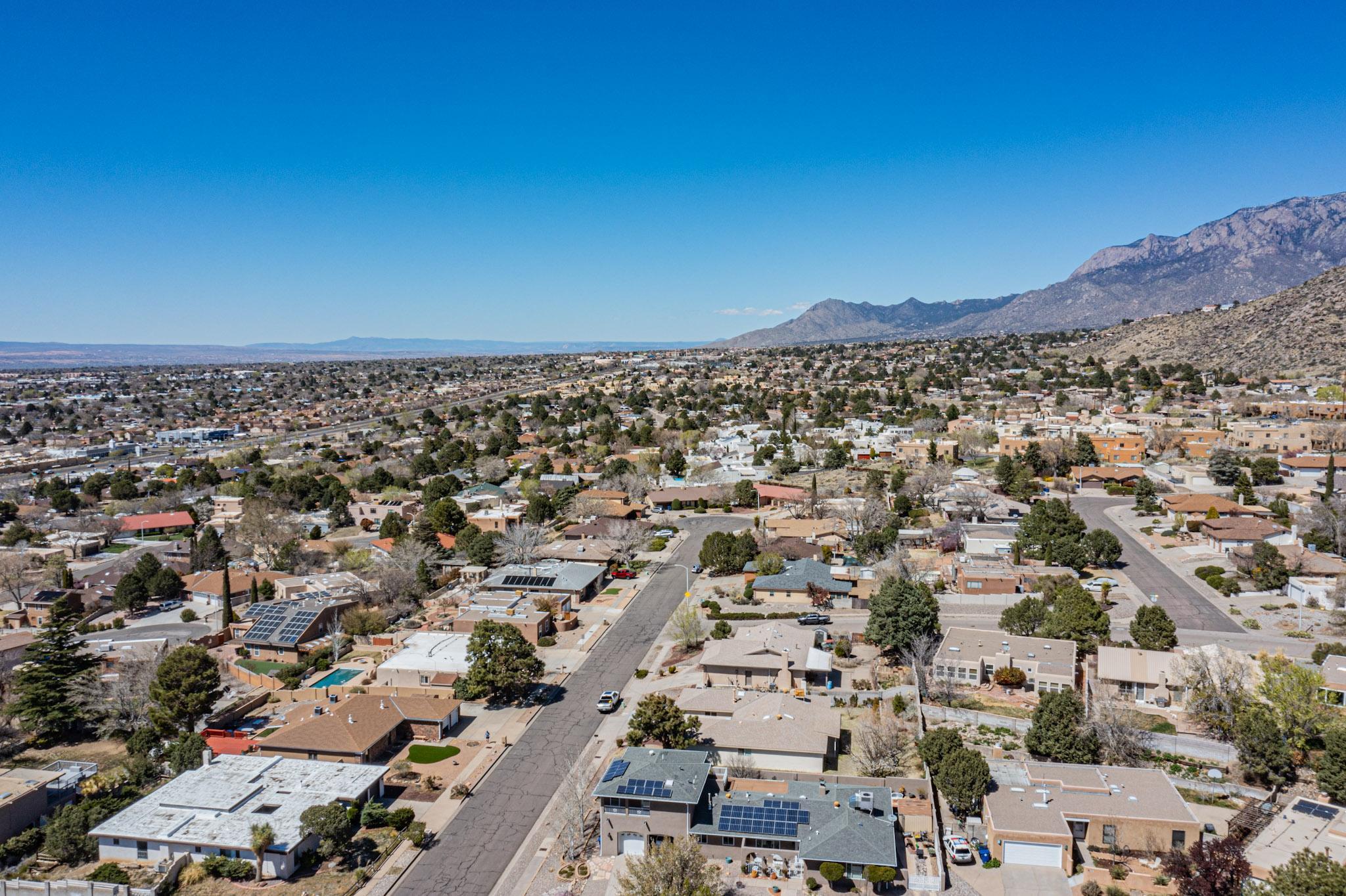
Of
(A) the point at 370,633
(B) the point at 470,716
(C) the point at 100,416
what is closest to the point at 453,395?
(C) the point at 100,416

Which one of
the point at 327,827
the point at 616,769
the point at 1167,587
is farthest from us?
the point at 1167,587

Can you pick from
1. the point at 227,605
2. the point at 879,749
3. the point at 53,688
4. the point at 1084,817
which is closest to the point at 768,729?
the point at 879,749

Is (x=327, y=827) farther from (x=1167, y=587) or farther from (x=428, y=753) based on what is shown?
(x=1167, y=587)

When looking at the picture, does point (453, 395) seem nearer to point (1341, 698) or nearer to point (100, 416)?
point (100, 416)

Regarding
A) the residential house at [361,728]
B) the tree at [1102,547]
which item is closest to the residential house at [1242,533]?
the tree at [1102,547]

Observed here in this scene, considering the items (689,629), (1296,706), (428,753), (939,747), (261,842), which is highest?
(1296,706)

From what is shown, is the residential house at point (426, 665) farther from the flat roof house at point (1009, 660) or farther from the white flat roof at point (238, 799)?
the flat roof house at point (1009, 660)
